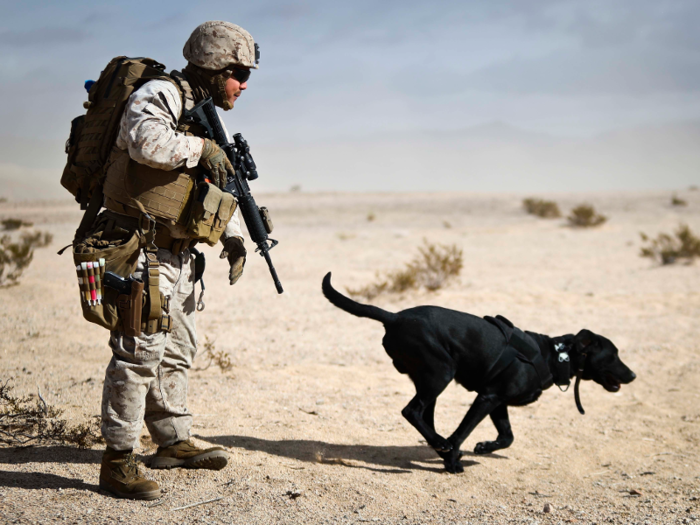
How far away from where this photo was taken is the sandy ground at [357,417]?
3.14 meters

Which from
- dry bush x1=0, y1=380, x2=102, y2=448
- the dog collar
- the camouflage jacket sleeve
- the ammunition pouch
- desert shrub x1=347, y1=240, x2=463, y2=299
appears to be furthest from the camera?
desert shrub x1=347, y1=240, x2=463, y2=299

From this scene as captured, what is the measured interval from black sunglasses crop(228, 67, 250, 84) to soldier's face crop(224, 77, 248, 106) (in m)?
0.02

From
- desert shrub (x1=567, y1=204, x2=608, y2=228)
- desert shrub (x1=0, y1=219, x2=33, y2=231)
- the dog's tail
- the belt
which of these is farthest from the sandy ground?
desert shrub (x1=567, y1=204, x2=608, y2=228)

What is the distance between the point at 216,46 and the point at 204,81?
18cm

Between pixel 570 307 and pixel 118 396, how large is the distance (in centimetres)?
724

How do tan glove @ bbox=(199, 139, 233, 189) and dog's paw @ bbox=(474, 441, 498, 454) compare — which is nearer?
tan glove @ bbox=(199, 139, 233, 189)

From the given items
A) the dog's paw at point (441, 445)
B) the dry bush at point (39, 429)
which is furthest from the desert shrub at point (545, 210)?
the dry bush at point (39, 429)

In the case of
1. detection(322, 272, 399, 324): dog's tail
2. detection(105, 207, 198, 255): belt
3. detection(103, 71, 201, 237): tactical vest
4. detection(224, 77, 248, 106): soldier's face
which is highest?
detection(224, 77, 248, 106): soldier's face

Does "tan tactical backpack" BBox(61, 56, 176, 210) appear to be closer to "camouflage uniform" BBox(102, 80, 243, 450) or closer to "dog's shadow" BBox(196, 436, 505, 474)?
"camouflage uniform" BBox(102, 80, 243, 450)

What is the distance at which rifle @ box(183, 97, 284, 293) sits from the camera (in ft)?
10.1

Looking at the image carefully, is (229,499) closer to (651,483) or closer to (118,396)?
(118,396)

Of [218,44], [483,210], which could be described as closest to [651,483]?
[218,44]

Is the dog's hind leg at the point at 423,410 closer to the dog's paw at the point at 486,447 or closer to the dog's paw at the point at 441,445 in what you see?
the dog's paw at the point at 441,445

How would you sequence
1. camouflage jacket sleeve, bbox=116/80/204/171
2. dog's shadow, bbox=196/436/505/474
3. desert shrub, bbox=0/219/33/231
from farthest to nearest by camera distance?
desert shrub, bbox=0/219/33/231 < dog's shadow, bbox=196/436/505/474 < camouflage jacket sleeve, bbox=116/80/204/171
